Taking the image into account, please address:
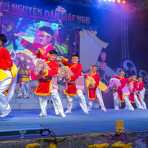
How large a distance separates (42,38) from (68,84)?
3.59 metres

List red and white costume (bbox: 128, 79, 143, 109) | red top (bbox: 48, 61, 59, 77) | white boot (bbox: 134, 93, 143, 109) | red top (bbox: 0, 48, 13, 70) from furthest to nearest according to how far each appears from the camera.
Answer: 1. white boot (bbox: 134, 93, 143, 109)
2. red and white costume (bbox: 128, 79, 143, 109)
3. red top (bbox: 48, 61, 59, 77)
4. red top (bbox: 0, 48, 13, 70)

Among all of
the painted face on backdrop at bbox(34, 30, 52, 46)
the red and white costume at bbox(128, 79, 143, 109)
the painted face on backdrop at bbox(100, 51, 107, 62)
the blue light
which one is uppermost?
the blue light

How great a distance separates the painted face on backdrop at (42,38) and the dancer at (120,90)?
2414mm

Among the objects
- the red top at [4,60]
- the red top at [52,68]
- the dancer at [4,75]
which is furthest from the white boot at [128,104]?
the red top at [4,60]

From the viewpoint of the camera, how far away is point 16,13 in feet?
47.5

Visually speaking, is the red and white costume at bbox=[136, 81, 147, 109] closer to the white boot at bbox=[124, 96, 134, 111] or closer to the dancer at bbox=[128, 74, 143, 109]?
the dancer at bbox=[128, 74, 143, 109]

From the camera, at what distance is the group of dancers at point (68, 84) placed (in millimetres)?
9523

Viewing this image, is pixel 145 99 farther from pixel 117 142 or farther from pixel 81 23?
pixel 117 142

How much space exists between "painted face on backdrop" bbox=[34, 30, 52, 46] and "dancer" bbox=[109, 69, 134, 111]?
2.41 meters

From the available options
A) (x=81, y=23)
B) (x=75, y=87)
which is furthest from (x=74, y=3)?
(x=75, y=87)

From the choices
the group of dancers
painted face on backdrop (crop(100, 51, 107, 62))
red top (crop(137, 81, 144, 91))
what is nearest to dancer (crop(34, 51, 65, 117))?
the group of dancers

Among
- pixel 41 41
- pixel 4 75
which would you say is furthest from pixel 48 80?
pixel 41 41

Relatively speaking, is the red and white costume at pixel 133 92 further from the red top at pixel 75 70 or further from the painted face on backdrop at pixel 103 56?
the red top at pixel 75 70

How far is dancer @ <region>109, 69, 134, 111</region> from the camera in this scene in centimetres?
1505
